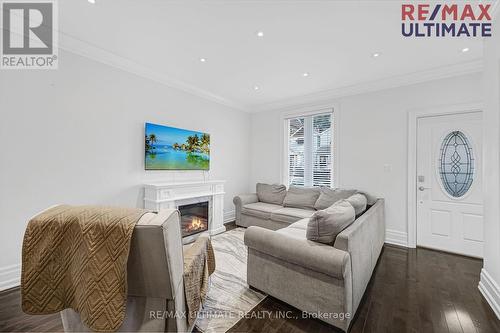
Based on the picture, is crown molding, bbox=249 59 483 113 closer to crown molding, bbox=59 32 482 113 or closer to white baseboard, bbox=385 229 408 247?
crown molding, bbox=59 32 482 113

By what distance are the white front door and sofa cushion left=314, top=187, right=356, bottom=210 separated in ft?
3.54

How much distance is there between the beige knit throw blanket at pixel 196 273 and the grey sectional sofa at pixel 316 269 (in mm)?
471

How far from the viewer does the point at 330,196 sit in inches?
151

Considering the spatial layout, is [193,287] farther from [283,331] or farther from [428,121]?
[428,121]

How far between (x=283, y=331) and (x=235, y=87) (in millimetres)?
3751

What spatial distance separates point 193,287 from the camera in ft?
4.86

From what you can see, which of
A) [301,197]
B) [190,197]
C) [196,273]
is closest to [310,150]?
[301,197]

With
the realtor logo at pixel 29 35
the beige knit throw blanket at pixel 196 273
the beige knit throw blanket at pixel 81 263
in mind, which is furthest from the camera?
the realtor logo at pixel 29 35

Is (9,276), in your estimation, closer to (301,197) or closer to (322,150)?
(301,197)

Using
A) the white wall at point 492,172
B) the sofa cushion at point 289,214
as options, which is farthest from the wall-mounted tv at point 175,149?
the white wall at point 492,172

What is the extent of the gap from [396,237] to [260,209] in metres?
2.34

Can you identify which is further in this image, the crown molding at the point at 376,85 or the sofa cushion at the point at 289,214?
the sofa cushion at the point at 289,214

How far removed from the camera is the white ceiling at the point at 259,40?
2.05 m

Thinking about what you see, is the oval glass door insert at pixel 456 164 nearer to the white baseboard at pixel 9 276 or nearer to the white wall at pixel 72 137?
the white wall at pixel 72 137
